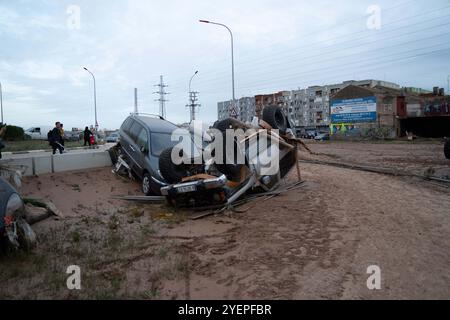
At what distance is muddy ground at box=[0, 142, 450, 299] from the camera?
4.04m

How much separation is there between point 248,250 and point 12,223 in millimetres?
3020

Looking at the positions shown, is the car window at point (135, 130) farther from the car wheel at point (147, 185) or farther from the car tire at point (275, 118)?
the car tire at point (275, 118)

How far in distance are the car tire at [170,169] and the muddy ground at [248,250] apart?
25.7 inches

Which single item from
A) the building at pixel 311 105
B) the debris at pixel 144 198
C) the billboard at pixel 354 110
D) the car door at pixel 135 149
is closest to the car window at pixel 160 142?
the car door at pixel 135 149

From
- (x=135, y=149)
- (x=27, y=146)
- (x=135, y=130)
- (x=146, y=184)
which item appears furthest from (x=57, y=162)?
(x=27, y=146)

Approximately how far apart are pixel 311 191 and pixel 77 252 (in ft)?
19.5

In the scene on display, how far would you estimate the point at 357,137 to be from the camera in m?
47.6

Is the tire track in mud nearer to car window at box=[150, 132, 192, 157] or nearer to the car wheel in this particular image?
the car wheel

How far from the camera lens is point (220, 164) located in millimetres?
8031

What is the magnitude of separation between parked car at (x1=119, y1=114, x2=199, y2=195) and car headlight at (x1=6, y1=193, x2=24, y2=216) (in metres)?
3.67

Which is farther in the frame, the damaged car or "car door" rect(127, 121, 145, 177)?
"car door" rect(127, 121, 145, 177)

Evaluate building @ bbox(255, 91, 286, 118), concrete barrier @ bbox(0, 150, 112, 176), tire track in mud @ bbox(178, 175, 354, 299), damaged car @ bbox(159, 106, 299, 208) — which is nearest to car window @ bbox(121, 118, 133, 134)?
concrete barrier @ bbox(0, 150, 112, 176)

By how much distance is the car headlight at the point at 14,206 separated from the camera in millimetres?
4621
